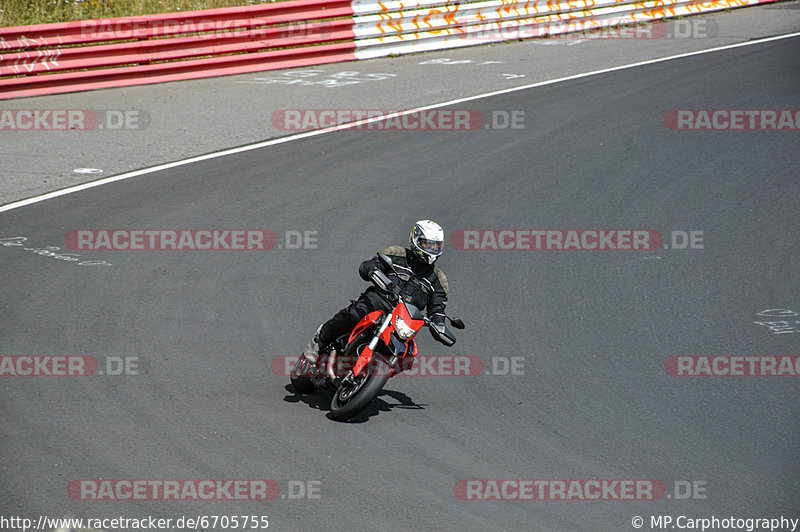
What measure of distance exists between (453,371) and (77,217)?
19.1 ft

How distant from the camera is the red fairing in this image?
8422 millimetres

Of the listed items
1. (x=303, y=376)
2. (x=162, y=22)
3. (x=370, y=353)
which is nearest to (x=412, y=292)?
(x=370, y=353)

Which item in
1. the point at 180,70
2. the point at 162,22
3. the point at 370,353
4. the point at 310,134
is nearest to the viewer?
the point at 370,353

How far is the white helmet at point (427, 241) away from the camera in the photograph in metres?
8.38

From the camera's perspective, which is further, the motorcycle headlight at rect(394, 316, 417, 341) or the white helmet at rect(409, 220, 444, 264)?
the white helmet at rect(409, 220, 444, 264)

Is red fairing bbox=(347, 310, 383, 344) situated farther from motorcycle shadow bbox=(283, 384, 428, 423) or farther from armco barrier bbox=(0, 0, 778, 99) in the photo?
armco barrier bbox=(0, 0, 778, 99)

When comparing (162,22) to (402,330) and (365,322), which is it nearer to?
(365,322)

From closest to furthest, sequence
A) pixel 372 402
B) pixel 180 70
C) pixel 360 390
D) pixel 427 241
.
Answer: pixel 360 390 < pixel 427 241 < pixel 372 402 < pixel 180 70

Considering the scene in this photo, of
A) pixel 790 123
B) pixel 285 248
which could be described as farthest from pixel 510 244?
pixel 790 123

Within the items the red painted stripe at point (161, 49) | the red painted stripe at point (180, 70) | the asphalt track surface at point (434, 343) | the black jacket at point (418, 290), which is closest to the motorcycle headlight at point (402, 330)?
the black jacket at point (418, 290)

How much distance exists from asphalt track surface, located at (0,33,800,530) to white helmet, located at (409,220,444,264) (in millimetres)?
1290

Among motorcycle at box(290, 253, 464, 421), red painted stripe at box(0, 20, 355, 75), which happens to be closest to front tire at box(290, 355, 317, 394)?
motorcycle at box(290, 253, 464, 421)

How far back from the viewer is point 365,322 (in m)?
8.48

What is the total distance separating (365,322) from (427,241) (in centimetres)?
84
